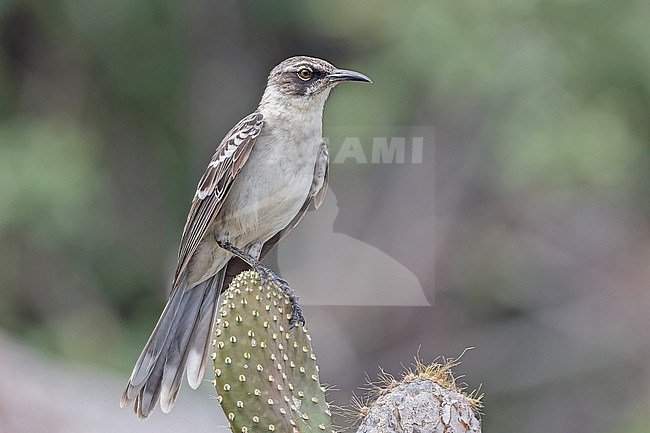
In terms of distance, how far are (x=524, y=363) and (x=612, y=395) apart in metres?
0.87

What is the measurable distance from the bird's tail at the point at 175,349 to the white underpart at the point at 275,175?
0.09 m

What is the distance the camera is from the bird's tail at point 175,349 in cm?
372

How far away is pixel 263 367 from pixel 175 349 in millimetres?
943

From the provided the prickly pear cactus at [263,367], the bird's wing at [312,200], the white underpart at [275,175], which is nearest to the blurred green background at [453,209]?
the bird's wing at [312,200]

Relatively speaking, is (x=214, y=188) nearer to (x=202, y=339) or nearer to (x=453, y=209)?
(x=202, y=339)

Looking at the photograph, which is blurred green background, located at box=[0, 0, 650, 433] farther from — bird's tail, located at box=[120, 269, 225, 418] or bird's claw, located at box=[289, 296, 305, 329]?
bird's claw, located at box=[289, 296, 305, 329]

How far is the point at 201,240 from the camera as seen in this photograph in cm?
382

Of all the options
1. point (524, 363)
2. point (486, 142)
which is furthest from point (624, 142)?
point (524, 363)

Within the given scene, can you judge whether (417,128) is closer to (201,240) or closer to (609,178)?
(609,178)

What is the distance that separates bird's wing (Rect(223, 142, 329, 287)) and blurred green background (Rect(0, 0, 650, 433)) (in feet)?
14.6

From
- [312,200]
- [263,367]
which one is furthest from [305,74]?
[263,367]

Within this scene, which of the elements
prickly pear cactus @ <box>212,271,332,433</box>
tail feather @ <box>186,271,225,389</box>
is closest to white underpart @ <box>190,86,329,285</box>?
tail feather @ <box>186,271,225,389</box>

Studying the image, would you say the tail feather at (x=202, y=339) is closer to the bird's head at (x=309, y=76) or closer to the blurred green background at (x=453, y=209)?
the bird's head at (x=309, y=76)

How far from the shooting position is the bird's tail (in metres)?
3.72
